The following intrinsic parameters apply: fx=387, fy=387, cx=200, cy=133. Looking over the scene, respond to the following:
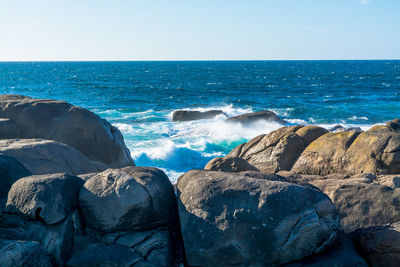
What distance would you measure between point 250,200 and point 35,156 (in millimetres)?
3938

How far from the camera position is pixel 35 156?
6625mm

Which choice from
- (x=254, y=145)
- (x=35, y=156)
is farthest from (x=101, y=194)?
(x=254, y=145)

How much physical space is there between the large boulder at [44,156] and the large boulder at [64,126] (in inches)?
102

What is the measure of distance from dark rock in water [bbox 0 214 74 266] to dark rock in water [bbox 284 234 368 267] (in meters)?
2.67

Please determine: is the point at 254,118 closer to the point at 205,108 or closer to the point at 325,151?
the point at 205,108

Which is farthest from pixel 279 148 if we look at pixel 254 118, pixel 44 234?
pixel 254 118

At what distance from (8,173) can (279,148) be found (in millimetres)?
7226

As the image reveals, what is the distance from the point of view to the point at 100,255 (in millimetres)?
4602

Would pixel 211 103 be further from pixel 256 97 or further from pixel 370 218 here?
pixel 370 218

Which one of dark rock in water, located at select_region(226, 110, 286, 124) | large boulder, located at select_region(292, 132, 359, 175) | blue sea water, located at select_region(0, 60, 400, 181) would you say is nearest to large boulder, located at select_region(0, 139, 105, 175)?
large boulder, located at select_region(292, 132, 359, 175)

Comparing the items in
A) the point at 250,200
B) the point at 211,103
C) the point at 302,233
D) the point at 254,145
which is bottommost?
the point at 211,103

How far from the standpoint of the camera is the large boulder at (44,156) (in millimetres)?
6484

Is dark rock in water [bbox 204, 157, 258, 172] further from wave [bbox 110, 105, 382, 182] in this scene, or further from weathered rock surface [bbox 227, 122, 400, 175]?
wave [bbox 110, 105, 382, 182]

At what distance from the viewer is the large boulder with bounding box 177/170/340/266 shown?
4535 millimetres
